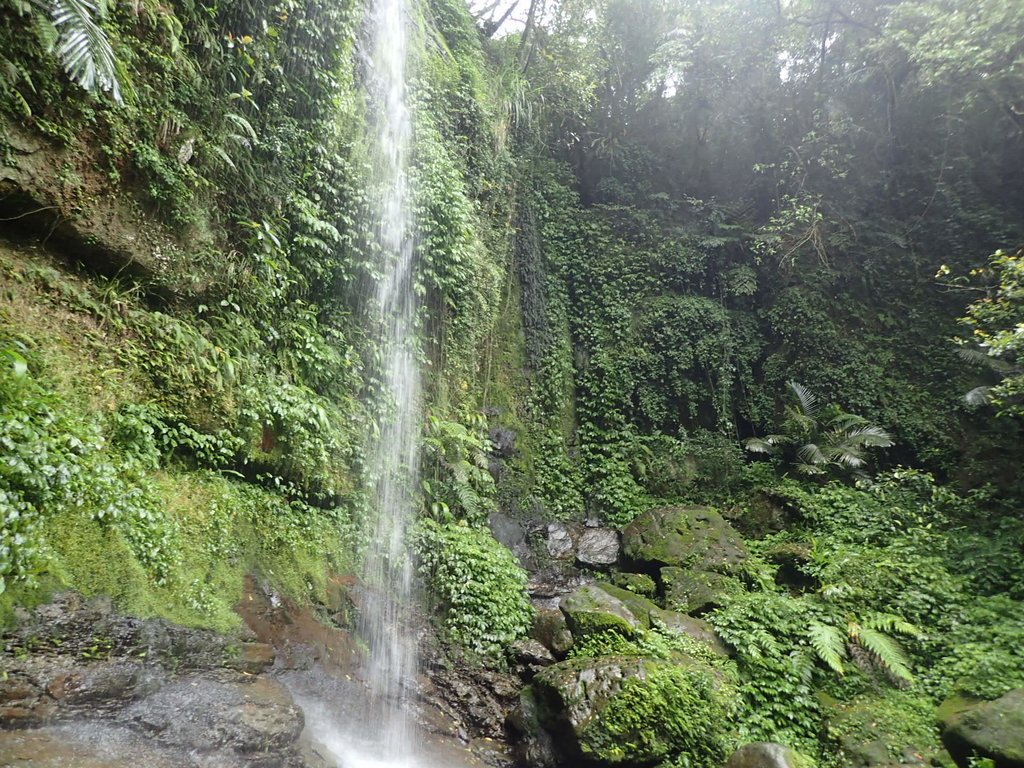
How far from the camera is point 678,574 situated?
7.58 metres

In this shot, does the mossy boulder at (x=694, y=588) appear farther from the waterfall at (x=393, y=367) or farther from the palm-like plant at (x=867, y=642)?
the waterfall at (x=393, y=367)

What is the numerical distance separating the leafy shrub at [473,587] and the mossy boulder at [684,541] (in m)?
2.06

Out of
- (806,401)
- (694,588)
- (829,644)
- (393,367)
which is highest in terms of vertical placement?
(806,401)

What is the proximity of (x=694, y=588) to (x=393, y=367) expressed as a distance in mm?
5129

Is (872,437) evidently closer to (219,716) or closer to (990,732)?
(990,732)

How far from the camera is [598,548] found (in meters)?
9.12

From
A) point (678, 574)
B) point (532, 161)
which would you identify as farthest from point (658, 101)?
point (678, 574)

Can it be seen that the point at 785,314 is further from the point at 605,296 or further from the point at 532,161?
the point at 532,161

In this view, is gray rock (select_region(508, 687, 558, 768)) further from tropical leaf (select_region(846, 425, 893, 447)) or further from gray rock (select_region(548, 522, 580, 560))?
tropical leaf (select_region(846, 425, 893, 447))

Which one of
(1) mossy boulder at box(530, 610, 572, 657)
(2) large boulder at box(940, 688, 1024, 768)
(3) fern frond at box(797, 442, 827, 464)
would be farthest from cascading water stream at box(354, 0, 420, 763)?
(3) fern frond at box(797, 442, 827, 464)

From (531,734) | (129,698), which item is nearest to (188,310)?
(129,698)

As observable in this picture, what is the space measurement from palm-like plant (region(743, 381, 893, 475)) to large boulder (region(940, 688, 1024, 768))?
4.61m

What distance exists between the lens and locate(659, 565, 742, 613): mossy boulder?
23.0 feet

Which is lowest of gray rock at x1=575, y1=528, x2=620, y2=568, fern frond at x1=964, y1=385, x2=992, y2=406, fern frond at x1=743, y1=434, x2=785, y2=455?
gray rock at x1=575, y1=528, x2=620, y2=568
